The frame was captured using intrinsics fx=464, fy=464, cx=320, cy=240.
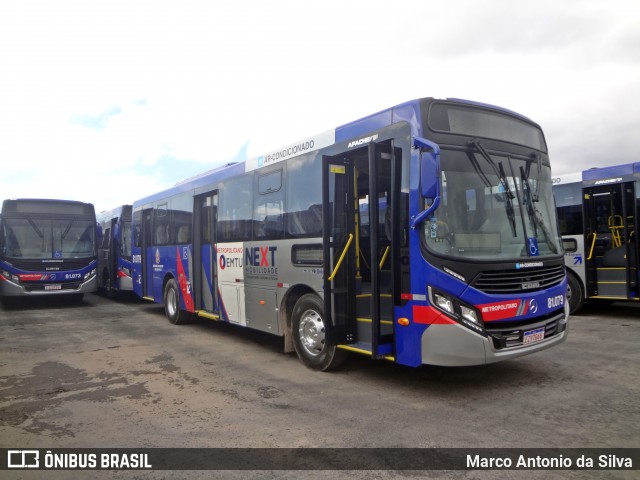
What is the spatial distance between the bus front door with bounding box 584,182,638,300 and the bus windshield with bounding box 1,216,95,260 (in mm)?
14280

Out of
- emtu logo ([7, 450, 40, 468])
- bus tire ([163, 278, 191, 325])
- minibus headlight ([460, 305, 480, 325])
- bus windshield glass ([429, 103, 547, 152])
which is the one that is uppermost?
bus windshield glass ([429, 103, 547, 152])

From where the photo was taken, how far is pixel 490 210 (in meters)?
5.08

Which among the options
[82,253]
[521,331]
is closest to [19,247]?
[82,253]

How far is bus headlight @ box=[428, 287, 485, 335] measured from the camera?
4.74 meters

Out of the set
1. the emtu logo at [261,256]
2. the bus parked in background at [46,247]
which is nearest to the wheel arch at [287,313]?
the emtu logo at [261,256]

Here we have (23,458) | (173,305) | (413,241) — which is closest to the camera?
(23,458)

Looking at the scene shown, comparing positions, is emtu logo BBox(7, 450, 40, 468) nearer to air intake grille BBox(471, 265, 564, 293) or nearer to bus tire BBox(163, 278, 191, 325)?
air intake grille BBox(471, 265, 564, 293)

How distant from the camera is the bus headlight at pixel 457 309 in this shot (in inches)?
187

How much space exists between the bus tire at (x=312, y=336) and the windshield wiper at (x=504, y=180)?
2.52 meters

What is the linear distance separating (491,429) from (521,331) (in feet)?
4.18

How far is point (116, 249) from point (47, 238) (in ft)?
7.95

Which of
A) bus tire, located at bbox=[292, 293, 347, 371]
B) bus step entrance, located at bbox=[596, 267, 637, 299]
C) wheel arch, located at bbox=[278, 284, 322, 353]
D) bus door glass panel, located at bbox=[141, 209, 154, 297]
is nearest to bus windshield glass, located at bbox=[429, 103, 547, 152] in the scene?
bus tire, located at bbox=[292, 293, 347, 371]

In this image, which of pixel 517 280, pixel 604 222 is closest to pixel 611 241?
pixel 604 222

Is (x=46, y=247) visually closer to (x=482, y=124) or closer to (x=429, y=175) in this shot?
(x=429, y=175)
